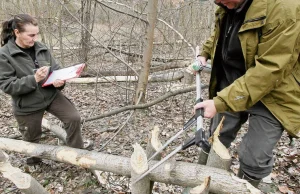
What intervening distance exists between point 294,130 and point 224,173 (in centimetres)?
65

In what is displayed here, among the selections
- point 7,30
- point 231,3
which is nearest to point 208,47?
point 231,3

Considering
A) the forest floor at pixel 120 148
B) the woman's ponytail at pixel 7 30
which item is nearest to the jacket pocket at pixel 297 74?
the forest floor at pixel 120 148

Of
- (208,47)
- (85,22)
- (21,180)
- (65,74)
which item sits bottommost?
(21,180)

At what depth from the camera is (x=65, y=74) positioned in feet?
9.91

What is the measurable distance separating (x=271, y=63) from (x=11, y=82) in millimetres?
2641

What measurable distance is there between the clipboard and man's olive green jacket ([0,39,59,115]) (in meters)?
0.14

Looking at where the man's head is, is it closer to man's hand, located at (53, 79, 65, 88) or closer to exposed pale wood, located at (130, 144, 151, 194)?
exposed pale wood, located at (130, 144, 151, 194)

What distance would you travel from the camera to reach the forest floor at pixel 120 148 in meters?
3.08

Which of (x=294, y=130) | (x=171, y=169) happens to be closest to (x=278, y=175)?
(x=294, y=130)

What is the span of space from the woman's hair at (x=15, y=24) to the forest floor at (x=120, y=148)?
1753mm

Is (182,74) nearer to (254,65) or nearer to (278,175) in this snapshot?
(278,175)

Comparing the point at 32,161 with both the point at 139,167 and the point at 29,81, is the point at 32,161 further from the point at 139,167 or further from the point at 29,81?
the point at 139,167

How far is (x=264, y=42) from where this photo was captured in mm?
1819

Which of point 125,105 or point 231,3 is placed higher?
point 231,3
